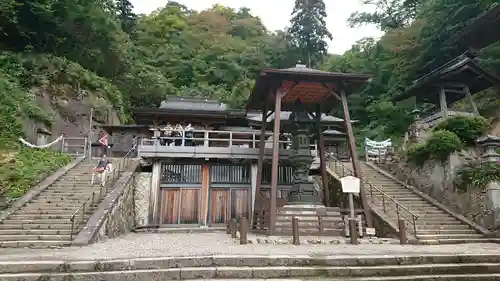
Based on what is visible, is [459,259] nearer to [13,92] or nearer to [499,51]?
[499,51]

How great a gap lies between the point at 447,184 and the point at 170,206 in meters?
12.5

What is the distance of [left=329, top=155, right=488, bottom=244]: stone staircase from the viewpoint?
10.8m

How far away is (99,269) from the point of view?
576 centimetres

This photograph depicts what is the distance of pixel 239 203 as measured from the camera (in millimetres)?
17453

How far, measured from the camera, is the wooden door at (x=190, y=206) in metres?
16.8

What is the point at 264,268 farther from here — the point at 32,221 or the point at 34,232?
the point at 32,221

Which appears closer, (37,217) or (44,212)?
(37,217)

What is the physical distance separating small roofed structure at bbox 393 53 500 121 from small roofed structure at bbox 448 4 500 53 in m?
4.19

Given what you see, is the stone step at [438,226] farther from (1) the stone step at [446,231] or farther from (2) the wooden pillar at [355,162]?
(2) the wooden pillar at [355,162]

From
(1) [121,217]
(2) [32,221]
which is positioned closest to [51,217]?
(2) [32,221]

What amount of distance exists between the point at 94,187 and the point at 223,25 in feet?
139

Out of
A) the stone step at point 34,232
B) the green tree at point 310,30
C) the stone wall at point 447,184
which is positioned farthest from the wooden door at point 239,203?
the green tree at point 310,30

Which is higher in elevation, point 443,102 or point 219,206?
point 443,102

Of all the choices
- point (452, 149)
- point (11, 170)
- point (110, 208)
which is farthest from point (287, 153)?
point (11, 170)
